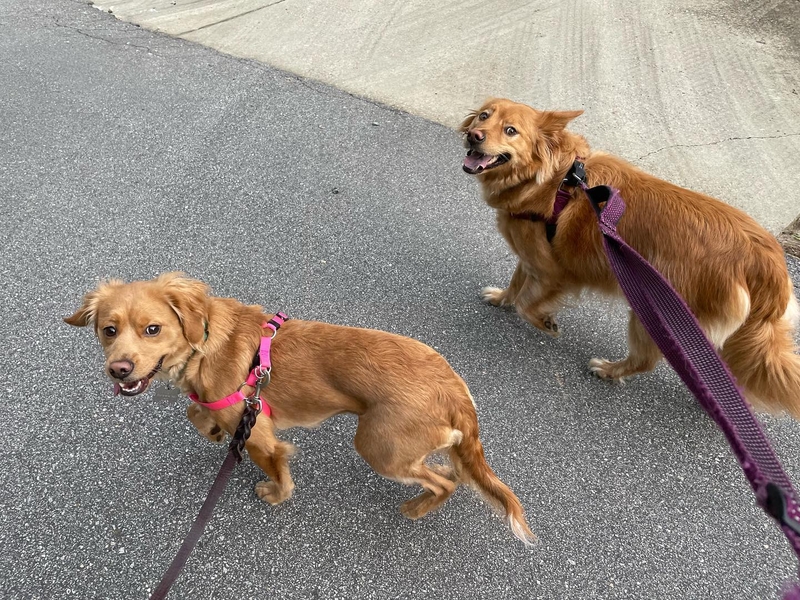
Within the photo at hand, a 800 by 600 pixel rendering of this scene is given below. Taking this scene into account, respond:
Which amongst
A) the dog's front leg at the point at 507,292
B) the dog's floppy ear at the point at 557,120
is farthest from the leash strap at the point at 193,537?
the dog's floppy ear at the point at 557,120

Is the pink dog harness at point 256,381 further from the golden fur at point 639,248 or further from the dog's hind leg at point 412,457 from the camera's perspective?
the golden fur at point 639,248

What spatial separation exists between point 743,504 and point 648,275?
1.42 m

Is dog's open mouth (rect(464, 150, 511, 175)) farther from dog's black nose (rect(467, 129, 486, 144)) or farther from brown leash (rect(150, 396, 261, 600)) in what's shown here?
brown leash (rect(150, 396, 261, 600))

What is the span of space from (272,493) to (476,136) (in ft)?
7.02

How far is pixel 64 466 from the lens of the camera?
2.35 m

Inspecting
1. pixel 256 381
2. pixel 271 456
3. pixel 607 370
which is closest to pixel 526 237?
pixel 607 370

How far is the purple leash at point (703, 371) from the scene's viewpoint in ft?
3.46

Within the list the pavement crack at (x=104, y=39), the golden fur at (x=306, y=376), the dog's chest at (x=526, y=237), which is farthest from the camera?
the pavement crack at (x=104, y=39)

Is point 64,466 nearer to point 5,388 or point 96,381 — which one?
point 96,381

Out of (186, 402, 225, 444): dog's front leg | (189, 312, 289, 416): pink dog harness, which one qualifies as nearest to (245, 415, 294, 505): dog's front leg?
(189, 312, 289, 416): pink dog harness

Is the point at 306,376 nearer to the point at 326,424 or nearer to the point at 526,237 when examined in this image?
the point at 326,424

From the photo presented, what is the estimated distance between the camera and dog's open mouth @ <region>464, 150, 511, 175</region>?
2797mm

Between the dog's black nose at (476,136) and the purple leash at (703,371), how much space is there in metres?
0.72

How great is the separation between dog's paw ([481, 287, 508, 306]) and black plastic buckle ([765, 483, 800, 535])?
90.4 inches
